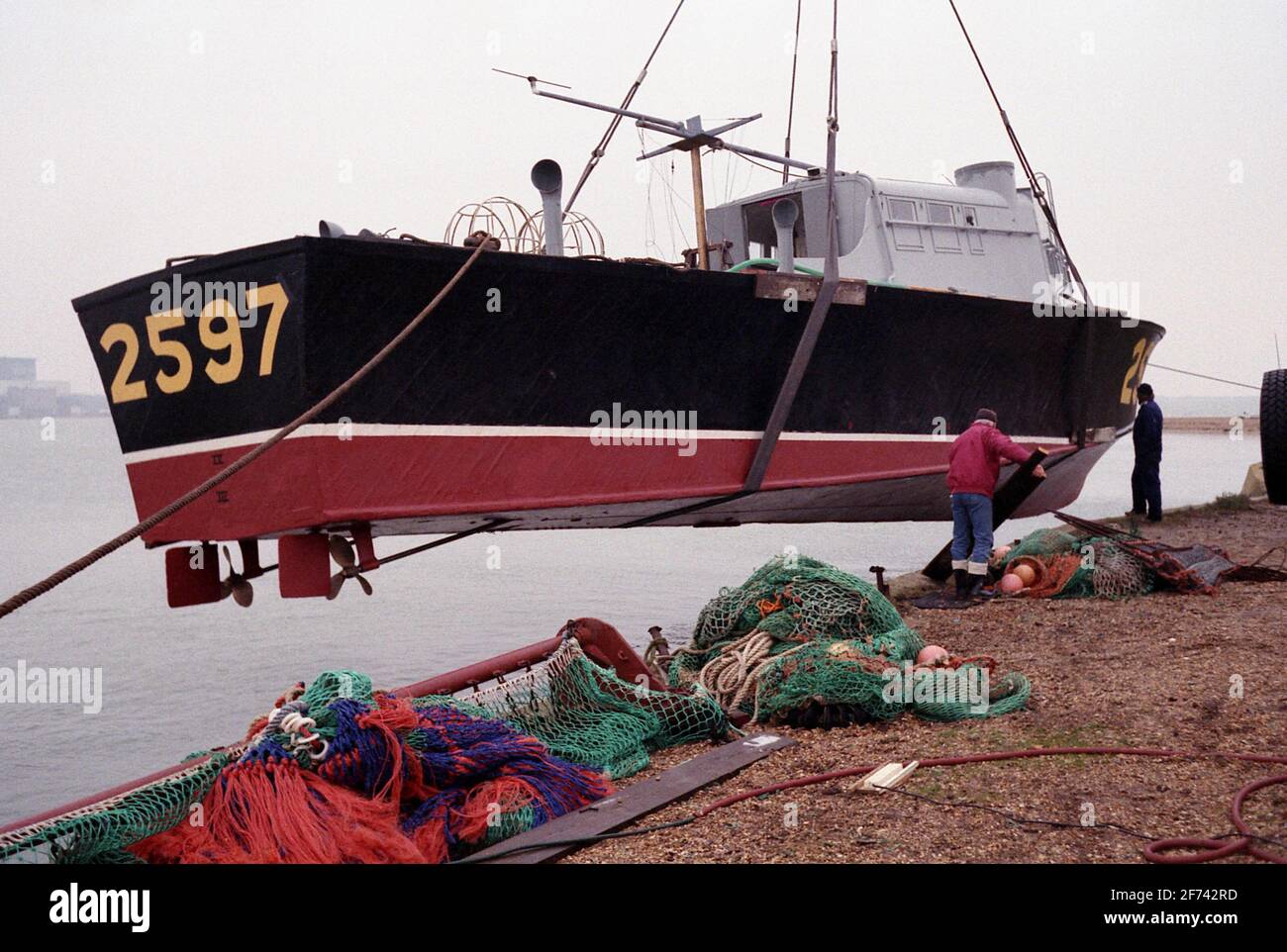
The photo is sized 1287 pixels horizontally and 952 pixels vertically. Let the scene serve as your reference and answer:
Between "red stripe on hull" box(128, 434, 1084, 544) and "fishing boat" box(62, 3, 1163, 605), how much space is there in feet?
0.04

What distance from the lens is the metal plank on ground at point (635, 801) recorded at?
11.4 ft

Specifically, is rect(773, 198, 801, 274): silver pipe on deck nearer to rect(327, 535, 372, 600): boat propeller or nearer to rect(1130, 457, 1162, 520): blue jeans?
rect(327, 535, 372, 600): boat propeller

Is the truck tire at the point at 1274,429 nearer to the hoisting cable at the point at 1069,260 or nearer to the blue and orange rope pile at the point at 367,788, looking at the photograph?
the hoisting cable at the point at 1069,260

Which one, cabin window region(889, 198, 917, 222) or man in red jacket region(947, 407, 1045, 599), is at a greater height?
cabin window region(889, 198, 917, 222)

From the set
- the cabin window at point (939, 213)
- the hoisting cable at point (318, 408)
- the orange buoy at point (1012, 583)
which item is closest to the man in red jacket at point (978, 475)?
the orange buoy at point (1012, 583)

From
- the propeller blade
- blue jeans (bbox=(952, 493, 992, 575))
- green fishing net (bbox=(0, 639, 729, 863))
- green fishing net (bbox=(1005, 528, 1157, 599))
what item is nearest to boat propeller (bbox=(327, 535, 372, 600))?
the propeller blade

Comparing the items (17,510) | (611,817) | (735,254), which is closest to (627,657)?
(611,817)

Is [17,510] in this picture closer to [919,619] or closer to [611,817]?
[919,619]

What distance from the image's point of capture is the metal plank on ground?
3461 millimetres

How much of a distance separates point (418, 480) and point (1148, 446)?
971 centimetres

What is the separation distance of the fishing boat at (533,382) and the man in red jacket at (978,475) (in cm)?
57

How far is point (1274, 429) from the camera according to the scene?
10.3 meters

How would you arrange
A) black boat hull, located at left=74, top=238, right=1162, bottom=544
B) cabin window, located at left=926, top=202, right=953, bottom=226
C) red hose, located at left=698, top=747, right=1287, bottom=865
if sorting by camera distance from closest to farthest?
red hose, located at left=698, top=747, right=1287, bottom=865
black boat hull, located at left=74, top=238, right=1162, bottom=544
cabin window, located at left=926, top=202, right=953, bottom=226
